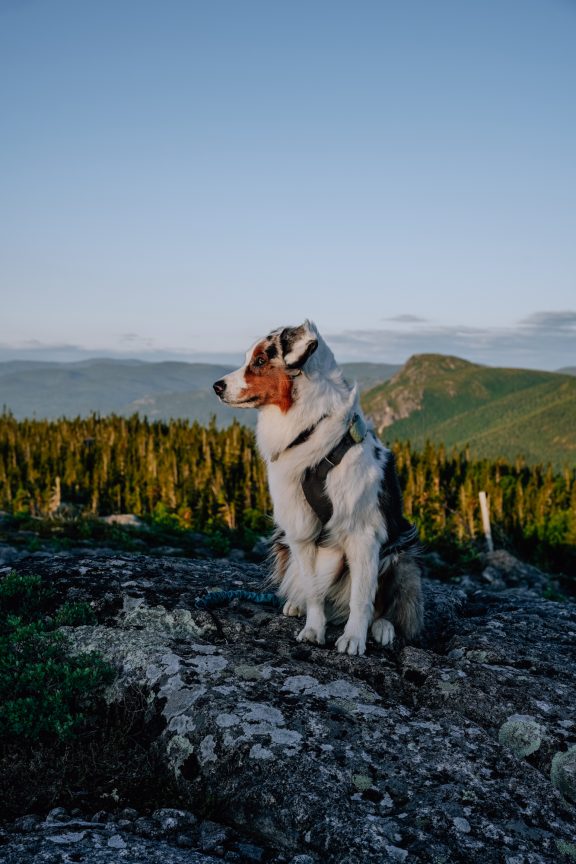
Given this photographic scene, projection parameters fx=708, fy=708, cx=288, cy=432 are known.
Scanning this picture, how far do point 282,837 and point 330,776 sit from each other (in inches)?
16.3

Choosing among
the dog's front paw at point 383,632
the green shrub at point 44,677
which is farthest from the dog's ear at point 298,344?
the green shrub at point 44,677

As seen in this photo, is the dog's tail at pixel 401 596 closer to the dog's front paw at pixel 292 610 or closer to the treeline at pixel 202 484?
the dog's front paw at pixel 292 610

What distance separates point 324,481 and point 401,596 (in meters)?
1.34

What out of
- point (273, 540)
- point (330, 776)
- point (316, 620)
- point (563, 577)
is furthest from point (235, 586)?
point (563, 577)

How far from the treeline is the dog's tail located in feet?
47.6

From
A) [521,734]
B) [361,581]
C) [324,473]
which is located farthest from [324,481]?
[521,734]

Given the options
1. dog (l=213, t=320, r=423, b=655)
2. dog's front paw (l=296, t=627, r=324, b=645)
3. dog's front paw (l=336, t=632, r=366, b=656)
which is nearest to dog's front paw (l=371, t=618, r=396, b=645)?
dog (l=213, t=320, r=423, b=655)

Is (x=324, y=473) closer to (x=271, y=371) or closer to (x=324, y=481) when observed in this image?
(x=324, y=481)

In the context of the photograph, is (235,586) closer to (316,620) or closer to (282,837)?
(316,620)

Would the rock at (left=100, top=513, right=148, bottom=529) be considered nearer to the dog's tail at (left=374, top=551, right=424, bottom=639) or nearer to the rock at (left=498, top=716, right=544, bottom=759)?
the dog's tail at (left=374, top=551, right=424, bottom=639)

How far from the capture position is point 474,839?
369cm

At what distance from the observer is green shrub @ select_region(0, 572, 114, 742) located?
4.60 metres

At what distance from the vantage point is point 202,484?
2439 cm

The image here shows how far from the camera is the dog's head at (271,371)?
18.5 feet
